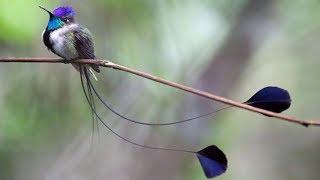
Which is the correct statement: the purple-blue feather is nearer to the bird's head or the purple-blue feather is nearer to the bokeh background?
the bird's head

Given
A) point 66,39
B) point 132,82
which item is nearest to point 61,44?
point 66,39

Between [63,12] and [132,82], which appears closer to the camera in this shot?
[63,12]

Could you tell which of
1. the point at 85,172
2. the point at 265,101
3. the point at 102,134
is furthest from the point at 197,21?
the point at 265,101

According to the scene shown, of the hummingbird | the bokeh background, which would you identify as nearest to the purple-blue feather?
the hummingbird

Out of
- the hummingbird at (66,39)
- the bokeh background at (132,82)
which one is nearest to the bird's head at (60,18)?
the hummingbird at (66,39)

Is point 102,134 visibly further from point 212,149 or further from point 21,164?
point 212,149

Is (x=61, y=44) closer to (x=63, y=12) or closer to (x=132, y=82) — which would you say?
(x=63, y=12)
